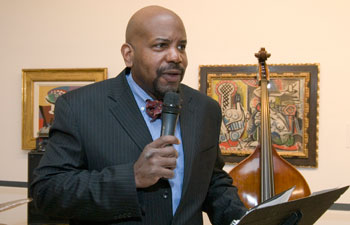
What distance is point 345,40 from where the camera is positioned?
299 cm

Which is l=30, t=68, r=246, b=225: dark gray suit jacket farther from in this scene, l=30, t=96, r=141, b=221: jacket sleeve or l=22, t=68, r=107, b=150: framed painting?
l=22, t=68, r=107, b=150: framed painting

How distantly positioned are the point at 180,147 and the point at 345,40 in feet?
6.95

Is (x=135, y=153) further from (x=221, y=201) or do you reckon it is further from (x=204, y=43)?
(x=204, y=43)

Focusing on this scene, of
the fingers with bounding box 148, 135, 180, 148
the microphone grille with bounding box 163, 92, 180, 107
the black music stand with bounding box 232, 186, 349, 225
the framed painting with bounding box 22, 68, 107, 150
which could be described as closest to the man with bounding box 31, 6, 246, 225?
the fingers with bounding box 148, 135, 180, 148

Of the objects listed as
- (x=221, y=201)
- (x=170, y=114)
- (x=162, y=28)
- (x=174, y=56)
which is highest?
(x=162, y=28)

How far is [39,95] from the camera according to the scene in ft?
11.6

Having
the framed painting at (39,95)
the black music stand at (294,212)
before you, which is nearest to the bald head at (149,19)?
the black music stand at (294,212)

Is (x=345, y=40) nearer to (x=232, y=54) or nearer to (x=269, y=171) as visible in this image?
(x=232, y=54)

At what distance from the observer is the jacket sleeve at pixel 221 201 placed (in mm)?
1609

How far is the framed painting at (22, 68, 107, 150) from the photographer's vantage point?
3.47 metres

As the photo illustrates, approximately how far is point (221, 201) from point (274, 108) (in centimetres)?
160

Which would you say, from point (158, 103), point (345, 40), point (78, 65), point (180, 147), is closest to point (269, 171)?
point (180, 147)

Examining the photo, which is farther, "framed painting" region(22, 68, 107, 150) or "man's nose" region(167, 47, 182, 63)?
"framed painting" region(22, 68, 107, 150)

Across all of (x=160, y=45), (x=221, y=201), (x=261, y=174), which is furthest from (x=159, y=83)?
(x=261, y=174)
